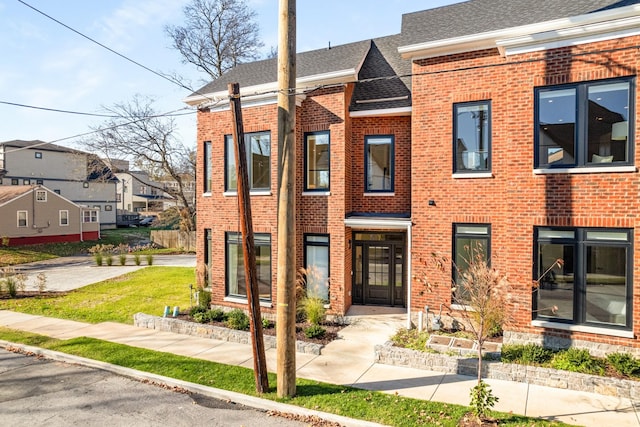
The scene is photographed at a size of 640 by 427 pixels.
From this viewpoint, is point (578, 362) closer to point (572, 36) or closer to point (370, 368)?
point (370, 368)

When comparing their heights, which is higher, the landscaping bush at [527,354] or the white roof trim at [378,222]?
the white roof trim at [378,222]

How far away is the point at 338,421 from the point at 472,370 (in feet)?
10.8

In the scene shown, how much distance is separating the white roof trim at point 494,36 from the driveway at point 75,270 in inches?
702

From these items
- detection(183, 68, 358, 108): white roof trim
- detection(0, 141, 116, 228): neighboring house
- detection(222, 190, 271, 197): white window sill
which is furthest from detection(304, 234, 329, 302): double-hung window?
detection(0, 141, 116, 228): neighboring house

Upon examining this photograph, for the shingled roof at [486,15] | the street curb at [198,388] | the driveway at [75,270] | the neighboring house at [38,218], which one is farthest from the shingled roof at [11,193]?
the shingled roof at [486,15]

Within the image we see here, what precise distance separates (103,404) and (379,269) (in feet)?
28.2

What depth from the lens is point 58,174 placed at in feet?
145

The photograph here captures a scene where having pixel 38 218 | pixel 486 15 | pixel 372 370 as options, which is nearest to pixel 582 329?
pixel 372 370

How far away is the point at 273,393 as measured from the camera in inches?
292

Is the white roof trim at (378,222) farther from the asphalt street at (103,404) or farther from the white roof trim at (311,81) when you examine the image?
the asphalt street at (103,404)

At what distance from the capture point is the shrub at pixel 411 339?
920cm

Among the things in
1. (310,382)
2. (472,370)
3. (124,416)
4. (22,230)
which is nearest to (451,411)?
(472,370)

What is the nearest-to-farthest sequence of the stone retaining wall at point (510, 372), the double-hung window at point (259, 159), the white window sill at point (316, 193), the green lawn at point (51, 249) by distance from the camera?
1. the stone retaining wall at point (510, 372)
2. the white window sill at point (316, 193)
3. the double-hung window at point (259, 159)
4. the green lawn at point (51, 249)

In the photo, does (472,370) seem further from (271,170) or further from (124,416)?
(271,170)
